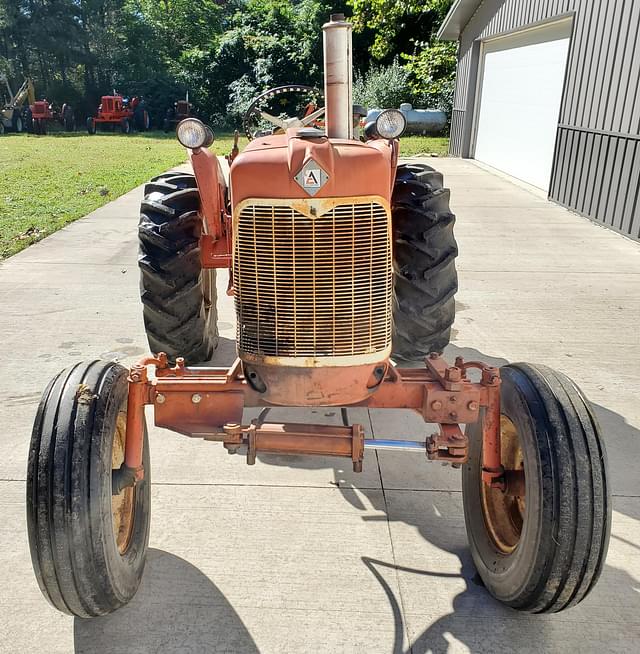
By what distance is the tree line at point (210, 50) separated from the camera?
21125mm

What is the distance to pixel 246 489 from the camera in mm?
3162

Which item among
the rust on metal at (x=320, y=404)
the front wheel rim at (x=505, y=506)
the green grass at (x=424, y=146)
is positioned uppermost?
the rust on metal at (x=320, y=404)

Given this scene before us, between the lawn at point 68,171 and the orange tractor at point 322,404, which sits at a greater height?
the orange tractor at point 322,404

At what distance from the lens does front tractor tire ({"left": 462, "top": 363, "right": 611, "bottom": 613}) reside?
2.13m

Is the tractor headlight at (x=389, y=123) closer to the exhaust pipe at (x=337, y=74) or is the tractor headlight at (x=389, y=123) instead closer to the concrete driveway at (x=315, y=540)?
the exhaust pipe at (x=337, y=74)

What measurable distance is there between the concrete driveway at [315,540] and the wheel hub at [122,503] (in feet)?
0.74

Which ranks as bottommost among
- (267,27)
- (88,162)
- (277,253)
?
(88,162)

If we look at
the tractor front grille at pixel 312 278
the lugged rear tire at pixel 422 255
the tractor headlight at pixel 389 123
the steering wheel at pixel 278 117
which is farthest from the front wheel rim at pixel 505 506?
the steering wheel at pixel 278 117

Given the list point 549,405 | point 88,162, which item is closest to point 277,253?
point 549,405

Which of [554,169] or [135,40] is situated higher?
[135,40]

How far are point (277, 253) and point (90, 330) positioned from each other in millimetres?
3316

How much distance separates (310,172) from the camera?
2102 mm

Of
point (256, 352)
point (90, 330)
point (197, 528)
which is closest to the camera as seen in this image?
point (256, 352)

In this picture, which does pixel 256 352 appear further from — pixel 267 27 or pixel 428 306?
pixel 267 27
